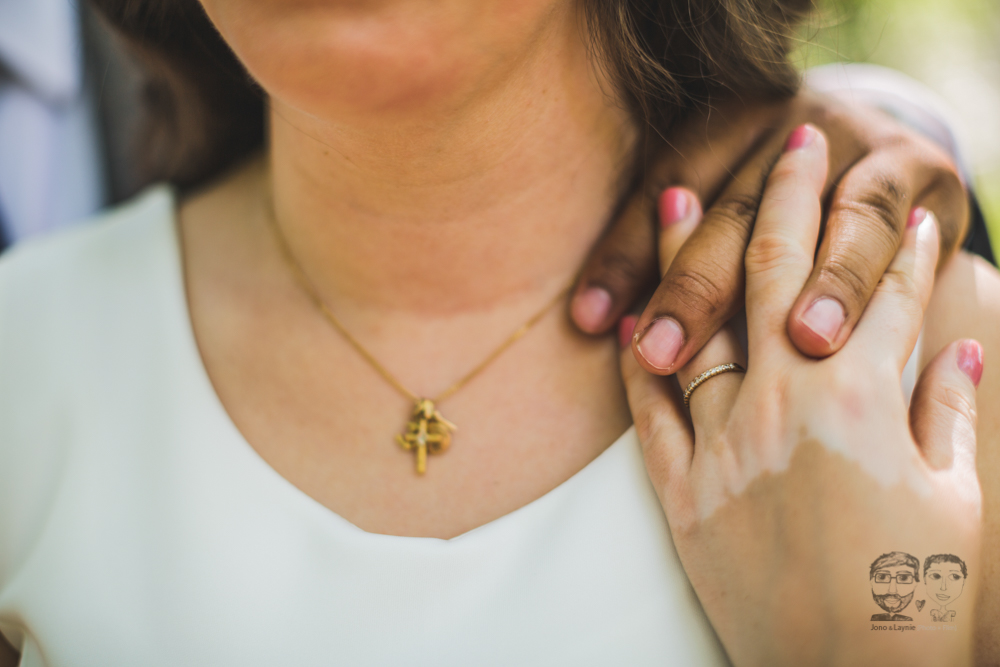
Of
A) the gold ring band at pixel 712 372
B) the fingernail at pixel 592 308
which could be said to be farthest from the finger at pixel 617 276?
the gold ring band at pixel 712 372

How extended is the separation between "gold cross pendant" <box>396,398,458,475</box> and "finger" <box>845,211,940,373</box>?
0.64 meters

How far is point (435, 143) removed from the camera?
3.58 ft

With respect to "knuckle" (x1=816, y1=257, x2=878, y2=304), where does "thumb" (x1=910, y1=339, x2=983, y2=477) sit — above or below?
below

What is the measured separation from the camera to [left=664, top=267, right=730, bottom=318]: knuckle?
1.00 metres

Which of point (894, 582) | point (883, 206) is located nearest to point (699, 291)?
point (883, 206)

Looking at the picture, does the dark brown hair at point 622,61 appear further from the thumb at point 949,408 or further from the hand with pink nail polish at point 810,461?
the thumb at point 949,408

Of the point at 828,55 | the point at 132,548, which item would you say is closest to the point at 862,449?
the point at 828,55

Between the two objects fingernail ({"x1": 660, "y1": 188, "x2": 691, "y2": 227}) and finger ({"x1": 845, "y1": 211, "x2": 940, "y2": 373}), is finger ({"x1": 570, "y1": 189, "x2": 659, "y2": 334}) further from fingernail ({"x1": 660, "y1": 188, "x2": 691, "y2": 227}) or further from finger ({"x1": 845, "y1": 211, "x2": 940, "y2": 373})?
finger ({"x1": 845, "y1": 211, "x2": 940, "y2": 373})

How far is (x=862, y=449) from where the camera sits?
87 centimetres

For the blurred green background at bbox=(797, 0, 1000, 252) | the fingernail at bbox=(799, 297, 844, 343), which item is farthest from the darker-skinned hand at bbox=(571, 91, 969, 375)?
the blurred green background at bbox=(797, 0, 1000, 252)

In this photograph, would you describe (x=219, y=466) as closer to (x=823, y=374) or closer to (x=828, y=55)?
(x=823, y=374)

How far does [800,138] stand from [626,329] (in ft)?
1.43

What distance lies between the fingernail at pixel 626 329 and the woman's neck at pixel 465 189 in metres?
0.16

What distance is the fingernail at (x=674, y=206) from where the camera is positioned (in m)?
1.18
